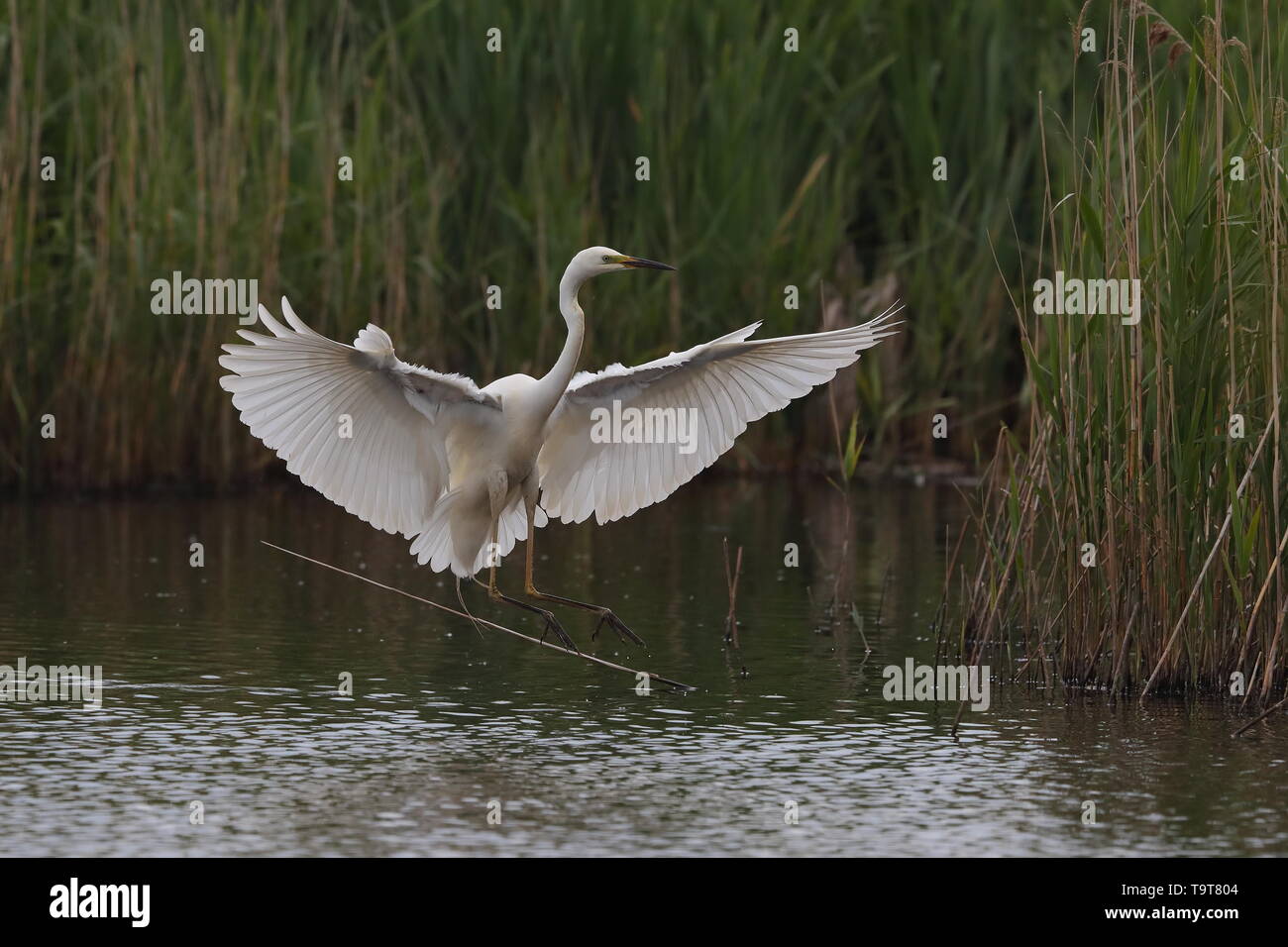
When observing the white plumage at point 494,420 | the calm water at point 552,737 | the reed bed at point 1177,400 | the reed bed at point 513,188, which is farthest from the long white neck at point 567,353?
the reed bed at point 513,188

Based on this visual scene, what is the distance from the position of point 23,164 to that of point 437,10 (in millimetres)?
2964

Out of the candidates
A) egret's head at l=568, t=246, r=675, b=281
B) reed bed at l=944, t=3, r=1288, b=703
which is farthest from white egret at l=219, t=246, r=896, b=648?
reed bed at l=944, t=3, r=1288, b=703

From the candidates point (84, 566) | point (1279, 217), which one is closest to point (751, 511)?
point (84, 566)

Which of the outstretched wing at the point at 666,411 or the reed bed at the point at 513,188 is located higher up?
the reed bed at the point at 513,188

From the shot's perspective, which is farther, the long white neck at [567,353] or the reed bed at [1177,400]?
the long white neck at [567,353]

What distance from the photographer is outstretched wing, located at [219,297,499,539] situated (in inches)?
300

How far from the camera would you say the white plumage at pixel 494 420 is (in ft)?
25.7

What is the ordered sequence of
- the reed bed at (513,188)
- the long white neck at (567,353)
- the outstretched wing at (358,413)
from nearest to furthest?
the outstretched wing at (358,413), the long white neck at (567,353), the reed bed at (513,188)

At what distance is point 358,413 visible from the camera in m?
8.10

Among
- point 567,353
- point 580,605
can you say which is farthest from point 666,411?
point 580,605

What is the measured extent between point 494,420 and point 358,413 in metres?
0.50

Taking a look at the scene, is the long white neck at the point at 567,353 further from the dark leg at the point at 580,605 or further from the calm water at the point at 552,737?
the calm water at the point at 552,737

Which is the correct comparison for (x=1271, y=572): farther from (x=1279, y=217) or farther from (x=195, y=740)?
(x=195, y=740)

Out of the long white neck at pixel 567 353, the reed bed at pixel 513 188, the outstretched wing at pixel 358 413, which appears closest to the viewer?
the outstretched wing at pixel 358 413
